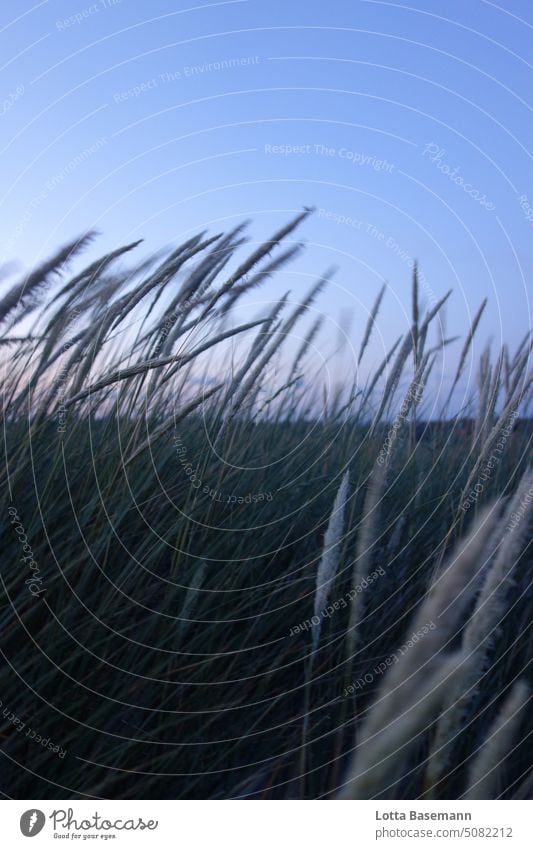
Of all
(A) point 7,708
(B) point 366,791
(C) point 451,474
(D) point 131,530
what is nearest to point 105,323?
(D) point 131,530

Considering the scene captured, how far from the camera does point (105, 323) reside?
4.50 ft

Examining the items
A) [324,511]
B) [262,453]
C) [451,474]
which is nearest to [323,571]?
[324,511]

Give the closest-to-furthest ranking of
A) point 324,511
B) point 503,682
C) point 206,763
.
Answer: point 206,763 → point 503,682 → point 324,511

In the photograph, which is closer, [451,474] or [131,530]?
[131,530]

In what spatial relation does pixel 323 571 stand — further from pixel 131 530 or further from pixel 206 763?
pixel 131 530

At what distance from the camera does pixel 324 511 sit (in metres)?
1.76

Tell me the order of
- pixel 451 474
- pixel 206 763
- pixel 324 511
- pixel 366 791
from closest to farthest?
1. pixel 366 791
2. pixel 206 763
3. pixel 324 511
4. pixel 451 474

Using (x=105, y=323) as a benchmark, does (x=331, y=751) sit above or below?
below

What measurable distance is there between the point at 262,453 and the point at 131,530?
1.83 ft

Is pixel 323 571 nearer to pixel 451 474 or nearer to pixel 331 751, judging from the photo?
pixel 331 751

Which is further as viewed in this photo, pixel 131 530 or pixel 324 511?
pixel 324 511

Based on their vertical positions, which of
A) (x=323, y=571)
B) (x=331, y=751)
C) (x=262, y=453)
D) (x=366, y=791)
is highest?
(x=262, y=453)
